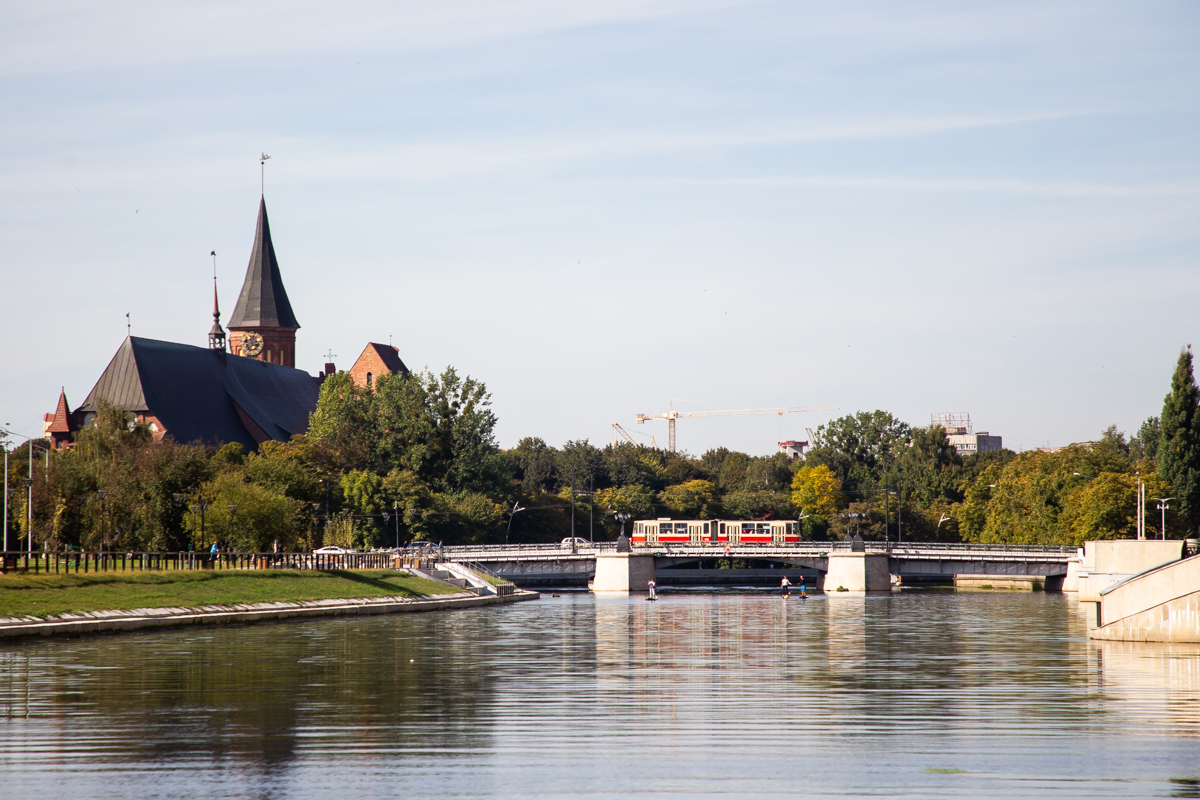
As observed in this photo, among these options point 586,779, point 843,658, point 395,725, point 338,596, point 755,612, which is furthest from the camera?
point 755,612

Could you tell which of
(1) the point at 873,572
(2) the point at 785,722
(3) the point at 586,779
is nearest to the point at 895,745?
(2) the point at 785,722

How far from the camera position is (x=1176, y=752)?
17391 millimetres

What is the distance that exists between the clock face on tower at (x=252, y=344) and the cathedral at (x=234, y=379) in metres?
0.13

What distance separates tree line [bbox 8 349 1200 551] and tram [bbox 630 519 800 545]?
15.0 feet

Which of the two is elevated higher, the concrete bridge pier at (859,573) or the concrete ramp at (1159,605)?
the concrete ramp at (1159,605)

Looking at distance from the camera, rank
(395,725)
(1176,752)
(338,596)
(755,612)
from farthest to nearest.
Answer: (755,612)
(338,596)
(395,725)
(1176,752)

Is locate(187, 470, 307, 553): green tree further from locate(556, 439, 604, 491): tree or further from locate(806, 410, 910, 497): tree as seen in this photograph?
locate(806, 410, 910, 497): tree

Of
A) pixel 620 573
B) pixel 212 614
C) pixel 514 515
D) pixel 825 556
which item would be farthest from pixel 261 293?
pixel 212 614

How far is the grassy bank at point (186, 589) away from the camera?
42.7 metres

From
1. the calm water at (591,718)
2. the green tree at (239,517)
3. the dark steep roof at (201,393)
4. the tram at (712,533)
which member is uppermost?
the dark steep roof at (201,393)

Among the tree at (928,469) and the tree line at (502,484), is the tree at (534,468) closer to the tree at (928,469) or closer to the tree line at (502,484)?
the tree line at (502,484)

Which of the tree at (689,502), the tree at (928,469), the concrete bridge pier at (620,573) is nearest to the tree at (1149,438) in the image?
the tree at (928,469)

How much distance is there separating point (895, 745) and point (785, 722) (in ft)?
9.17

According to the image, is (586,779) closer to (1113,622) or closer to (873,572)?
(1113,622)
